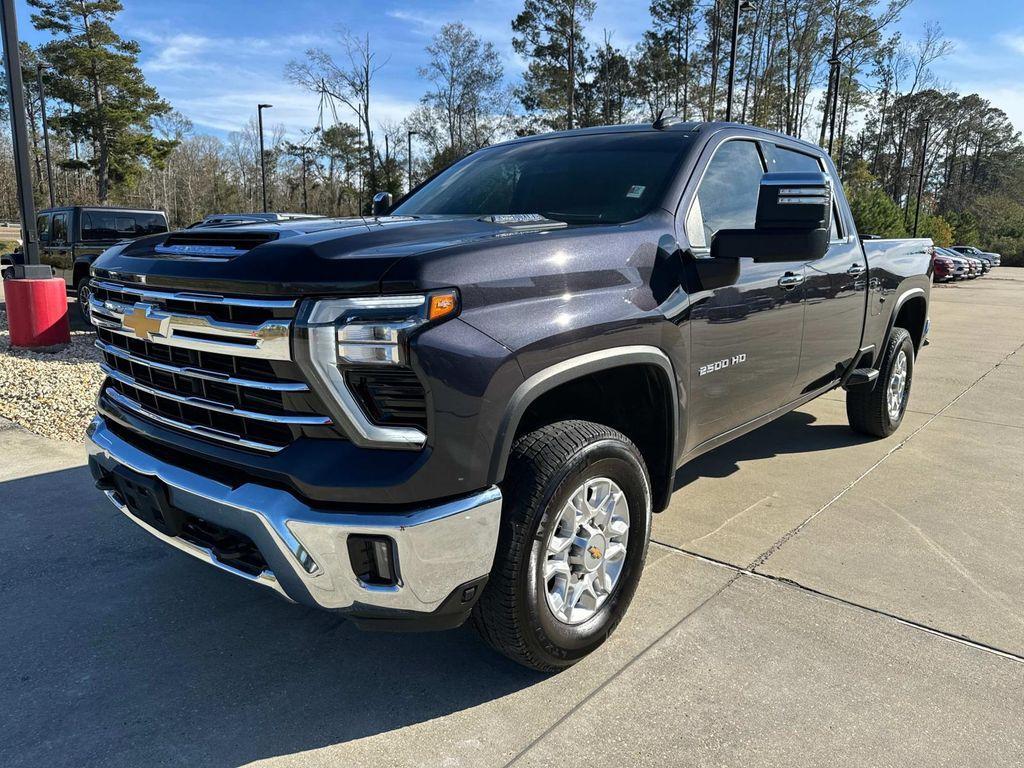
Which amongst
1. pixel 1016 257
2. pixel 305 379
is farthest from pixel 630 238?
pixel 1016 257

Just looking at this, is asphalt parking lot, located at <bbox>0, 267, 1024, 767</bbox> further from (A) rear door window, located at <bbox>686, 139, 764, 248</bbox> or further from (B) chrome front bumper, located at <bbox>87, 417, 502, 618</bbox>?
(A) rear door window, located at <bbox>686, 139, 764, 248</bbox>

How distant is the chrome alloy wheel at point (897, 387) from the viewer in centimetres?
549

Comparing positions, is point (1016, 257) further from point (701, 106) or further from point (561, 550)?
point (561, 550)

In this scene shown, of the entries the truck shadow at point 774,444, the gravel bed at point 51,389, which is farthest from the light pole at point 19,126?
the truck shadow at point 774,444

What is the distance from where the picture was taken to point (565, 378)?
233 cm

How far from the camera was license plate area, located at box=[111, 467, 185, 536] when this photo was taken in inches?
92.4

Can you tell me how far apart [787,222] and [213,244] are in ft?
6.44

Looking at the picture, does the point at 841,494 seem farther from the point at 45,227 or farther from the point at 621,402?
the point at 45,227

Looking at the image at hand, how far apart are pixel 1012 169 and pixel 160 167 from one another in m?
79.1

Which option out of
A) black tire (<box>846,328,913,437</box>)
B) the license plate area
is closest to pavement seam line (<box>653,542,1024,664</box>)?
the license plate area

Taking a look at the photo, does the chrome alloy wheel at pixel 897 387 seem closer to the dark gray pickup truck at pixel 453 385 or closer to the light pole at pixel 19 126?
Result: the dark gray pickup truck at pixel 453 385

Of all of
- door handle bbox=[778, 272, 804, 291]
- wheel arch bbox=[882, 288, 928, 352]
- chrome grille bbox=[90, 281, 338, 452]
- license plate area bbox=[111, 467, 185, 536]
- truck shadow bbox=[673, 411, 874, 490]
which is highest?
door handle bbox=[778, 272, 804, 291]

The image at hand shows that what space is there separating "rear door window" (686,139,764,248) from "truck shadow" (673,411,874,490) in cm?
178

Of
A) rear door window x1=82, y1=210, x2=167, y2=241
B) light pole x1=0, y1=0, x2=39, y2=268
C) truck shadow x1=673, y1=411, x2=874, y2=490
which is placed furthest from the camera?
rear door window x1=82, y1=210, x2=167, y2=241
